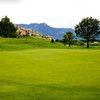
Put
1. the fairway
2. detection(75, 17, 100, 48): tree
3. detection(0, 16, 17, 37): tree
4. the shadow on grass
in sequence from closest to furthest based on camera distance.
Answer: the shadow on grass
the fairway
detection(75, 17, 100, 48): tree
detection(0, 16, 17, 37): tree

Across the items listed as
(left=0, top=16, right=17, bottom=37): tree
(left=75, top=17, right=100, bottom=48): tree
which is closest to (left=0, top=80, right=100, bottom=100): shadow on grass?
(left=75, top=17, right=100, bottom=48): tree

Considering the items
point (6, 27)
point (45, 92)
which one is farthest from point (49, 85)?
point (6, 27)

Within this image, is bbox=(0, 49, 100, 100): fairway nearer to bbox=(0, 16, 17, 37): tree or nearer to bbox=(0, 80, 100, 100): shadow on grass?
bbox=(0, 80, 100, 100): shadow on grass

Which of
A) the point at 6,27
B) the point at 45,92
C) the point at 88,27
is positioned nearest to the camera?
the point at 45,92

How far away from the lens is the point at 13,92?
13.2m

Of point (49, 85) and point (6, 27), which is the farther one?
point (6, 27)

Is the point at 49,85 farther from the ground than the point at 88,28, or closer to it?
closer to it

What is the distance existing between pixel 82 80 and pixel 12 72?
16.2 ft

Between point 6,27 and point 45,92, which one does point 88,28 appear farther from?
point 45,92

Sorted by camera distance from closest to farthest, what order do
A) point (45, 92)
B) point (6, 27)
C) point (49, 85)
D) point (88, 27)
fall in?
point (45, 92) < point (49, 85) < point (88, 27) < point (6, 27)

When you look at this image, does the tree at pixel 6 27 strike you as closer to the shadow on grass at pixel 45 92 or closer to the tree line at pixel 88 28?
the tree line at pixel 88 28

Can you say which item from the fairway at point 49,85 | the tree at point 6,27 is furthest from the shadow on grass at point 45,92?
the tree at point 6,27

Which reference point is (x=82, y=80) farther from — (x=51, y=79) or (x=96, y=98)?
(x=96, y=98)

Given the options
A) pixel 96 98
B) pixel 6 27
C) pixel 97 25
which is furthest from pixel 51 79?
pixel 6 27
